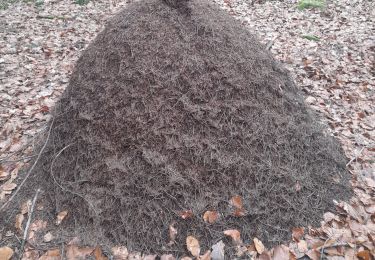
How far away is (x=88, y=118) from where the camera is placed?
2.56m

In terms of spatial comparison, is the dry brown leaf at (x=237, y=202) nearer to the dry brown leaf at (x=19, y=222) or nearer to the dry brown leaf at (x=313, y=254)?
the dry brown leaf at (x=313, y=254)

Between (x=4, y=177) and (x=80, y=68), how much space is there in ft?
4.16

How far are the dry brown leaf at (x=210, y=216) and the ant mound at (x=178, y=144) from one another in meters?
0.03

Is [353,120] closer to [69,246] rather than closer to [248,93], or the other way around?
[248,93]

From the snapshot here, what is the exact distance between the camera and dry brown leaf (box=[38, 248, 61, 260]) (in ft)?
7.13

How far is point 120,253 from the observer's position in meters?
2.18

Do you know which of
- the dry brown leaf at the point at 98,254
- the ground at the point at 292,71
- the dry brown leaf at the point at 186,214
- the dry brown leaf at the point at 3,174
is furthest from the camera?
the dry brown leaf at the point at 3,174

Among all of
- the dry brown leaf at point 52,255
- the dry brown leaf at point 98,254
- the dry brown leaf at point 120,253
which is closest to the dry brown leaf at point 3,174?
the dry brown leaf at point 52,255

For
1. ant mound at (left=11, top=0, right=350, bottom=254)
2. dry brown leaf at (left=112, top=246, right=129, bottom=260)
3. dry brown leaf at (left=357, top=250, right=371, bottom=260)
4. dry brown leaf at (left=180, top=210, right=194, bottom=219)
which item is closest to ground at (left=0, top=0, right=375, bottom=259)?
dry brown leaf at (left=357, top=250, right=371, bottom=260)

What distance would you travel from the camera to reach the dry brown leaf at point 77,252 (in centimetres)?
217

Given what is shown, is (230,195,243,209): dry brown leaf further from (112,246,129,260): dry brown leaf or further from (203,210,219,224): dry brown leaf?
(112,246,129,260): dry brown leaf

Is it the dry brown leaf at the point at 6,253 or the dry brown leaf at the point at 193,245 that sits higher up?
the dry brown leaf at the point at 193,245

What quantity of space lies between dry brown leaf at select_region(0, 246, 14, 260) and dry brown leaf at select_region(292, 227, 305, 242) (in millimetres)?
2188

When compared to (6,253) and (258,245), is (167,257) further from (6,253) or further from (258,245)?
(6,253)
